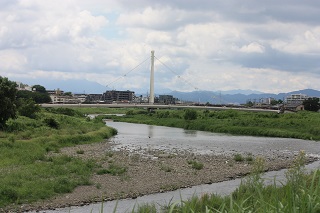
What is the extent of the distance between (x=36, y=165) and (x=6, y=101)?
13.3m

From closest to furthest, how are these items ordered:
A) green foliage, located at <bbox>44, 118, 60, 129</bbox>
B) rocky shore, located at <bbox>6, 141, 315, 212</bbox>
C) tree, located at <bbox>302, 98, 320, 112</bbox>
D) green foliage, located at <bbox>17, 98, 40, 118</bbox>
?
1. rocky shore, located at <bbox>6, 141, 315, 212</bbox>
2. green foliage, located at <bbox>44, 118, 60, 129</bbox>
3. green foliage, located at <bbox>17, 98, 40, 118</bbox>
4. tree, located at <bbox>302, 98, 320, 112</bbox>

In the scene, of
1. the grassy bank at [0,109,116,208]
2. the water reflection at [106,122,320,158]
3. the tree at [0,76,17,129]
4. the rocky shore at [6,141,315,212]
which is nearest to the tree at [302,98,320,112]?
the water reflection at [106,122,320,158]

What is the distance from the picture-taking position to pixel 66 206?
1409cm

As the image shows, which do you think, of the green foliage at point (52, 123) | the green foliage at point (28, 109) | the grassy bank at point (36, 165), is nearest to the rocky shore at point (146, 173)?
the grassy bank at point (36, 165)

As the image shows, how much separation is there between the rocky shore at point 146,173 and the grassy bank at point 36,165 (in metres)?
0.62

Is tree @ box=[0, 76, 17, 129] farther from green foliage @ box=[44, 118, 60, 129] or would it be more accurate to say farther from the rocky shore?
the rocky shore

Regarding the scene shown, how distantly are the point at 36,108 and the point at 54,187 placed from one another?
28.2 meters

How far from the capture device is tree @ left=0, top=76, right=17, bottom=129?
31109 mm

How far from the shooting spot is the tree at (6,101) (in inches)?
1225

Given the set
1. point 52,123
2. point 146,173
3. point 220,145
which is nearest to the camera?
point 146,173

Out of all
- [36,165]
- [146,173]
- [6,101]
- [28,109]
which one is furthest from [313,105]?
[36,165]

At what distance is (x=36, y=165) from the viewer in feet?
65.5

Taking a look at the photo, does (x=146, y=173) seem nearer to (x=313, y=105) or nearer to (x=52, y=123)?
(x=52, y=123)

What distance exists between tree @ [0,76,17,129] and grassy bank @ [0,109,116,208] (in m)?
1.03
